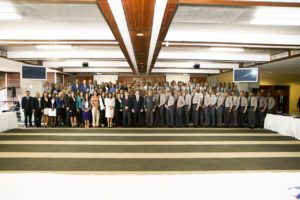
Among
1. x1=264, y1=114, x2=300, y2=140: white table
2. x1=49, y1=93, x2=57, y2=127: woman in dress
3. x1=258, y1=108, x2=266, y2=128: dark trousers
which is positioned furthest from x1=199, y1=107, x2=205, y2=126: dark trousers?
x1=49, y1=93, x2=57, y2=127: woman in dress

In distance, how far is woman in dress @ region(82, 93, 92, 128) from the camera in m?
9.55

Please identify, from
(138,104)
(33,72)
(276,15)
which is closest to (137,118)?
(138,104)

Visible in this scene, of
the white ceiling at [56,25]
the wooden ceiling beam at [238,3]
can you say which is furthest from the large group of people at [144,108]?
the wooden ceiling beam at [238,3]

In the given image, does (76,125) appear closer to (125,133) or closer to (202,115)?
(125,133)

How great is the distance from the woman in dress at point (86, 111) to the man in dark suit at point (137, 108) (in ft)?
5.71

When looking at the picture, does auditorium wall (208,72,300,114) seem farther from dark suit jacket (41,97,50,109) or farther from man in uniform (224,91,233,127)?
dark suit jacket (41,97,50,109)

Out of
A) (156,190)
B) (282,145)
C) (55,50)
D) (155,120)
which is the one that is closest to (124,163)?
(156,190)

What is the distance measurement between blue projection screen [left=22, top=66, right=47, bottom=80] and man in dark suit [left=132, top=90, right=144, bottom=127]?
4287 millimetres

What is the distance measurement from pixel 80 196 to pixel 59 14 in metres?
4.24

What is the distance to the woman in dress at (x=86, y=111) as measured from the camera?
9.55m

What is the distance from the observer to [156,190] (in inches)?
126

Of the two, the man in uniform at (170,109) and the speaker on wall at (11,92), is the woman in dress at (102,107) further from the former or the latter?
the speaker on wall at (11,92)

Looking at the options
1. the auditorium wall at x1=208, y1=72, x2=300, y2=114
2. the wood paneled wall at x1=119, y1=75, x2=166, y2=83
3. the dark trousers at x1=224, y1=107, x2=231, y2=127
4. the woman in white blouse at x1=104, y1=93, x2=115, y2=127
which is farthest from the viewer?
the wood paneled wall at x1=119, y1=75, x2=166, y2=83

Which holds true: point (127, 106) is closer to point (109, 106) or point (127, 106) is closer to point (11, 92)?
point (109, 106)
